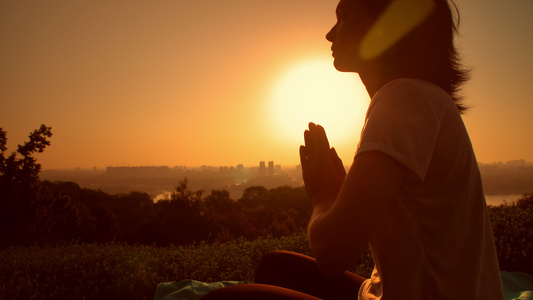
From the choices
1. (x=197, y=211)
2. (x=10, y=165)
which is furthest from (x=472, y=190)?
(x=197, y=211)

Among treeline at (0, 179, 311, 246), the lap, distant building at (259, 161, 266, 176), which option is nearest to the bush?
the lap

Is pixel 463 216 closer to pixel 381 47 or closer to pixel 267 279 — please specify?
pixel 381 47

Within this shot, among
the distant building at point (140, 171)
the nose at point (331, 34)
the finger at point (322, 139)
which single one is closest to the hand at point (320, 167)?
the finger at point (322, 139)

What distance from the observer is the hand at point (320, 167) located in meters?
1.26

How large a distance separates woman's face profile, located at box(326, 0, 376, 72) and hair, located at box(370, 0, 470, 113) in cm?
7

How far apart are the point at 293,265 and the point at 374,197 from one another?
1.05 metres

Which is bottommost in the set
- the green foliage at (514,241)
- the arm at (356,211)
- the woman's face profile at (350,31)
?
the green foliage at (514,241)

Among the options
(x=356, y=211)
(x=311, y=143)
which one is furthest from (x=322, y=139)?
(x=356, y=211)

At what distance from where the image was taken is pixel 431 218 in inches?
39.0

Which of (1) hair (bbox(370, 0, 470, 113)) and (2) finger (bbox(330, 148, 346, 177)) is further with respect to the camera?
(2) finger (bbox(330, 148, 346, 177))

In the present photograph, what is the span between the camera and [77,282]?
4223 millimetres

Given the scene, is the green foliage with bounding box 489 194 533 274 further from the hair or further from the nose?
the nose

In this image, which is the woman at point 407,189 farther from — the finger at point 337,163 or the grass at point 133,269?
the grass at point 133,269

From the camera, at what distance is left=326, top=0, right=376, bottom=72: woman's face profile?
1.36 m
